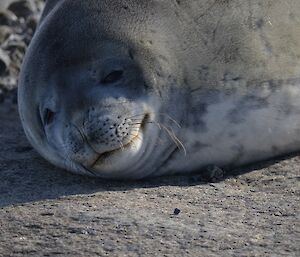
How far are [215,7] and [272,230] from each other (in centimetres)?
147

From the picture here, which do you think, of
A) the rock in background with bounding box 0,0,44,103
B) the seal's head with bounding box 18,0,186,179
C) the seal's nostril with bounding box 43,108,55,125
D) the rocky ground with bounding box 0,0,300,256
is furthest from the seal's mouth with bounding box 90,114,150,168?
the rock in background with bounding box 0,0,44,103

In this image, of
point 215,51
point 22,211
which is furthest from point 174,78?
point 22,211

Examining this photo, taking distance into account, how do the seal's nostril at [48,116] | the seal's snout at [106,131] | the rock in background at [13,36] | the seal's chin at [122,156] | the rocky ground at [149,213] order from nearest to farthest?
the rocky ground at [149,213]
the seal's snout at [106,131]
the seal's chin at [122,156]
the seal's nostril at [48,116]
the rock in background at [13,36]

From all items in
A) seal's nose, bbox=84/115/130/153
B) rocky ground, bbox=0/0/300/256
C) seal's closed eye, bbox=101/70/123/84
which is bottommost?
rocky ground, bbox=0/0/300/256

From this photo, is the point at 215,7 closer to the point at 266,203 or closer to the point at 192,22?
the point at 192,22

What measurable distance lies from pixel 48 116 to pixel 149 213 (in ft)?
3.07

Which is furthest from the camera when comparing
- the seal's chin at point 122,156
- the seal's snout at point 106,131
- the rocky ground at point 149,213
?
the seal's chin at point 122,156

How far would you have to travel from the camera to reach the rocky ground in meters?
3.86

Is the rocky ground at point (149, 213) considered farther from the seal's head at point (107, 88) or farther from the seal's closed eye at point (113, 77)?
the seal's closed eye at point (113, 77)

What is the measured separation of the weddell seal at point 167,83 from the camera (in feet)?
15.5

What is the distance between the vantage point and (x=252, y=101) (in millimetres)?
4895

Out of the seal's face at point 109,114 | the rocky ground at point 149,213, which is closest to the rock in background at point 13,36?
the rocky ground at point 149,213

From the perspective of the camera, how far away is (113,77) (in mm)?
4750

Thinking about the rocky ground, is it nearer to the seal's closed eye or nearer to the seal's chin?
the seal's chin
